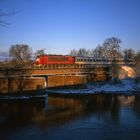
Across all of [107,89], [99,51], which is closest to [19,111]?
[107,89]

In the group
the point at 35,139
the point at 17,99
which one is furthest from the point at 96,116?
the point at 17,99

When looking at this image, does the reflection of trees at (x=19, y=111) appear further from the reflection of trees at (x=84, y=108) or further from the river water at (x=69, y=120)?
the reflection of trees at (x=84, y=108)

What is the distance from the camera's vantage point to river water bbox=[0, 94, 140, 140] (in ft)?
83.7

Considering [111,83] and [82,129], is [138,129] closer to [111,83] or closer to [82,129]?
[82,129]

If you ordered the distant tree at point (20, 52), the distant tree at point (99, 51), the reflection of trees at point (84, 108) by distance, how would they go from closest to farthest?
the reflection of trees at point (84, 108) < the distant tree at point (20, 52) < the distant tree at point (99, 51)

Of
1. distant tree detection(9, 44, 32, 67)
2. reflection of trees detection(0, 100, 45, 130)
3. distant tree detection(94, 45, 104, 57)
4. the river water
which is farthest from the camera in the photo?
distant tree detection(94, 45, 104, 57)

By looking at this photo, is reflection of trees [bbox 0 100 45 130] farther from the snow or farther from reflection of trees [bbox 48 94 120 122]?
the snow

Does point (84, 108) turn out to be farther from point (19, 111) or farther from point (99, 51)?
point (99, 51)

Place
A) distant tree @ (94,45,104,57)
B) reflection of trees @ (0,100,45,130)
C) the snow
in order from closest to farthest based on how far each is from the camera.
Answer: reflection of trees @ (0,100,45,130), the snow, distant tree @ (94,45,104,57)

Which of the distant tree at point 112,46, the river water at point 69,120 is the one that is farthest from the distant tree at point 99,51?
the river water at point 69,120

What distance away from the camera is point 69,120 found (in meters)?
31.7

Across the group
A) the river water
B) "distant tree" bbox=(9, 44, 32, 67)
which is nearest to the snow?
the river water

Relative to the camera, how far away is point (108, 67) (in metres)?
70.7

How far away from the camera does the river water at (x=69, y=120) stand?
2552 centimetres
